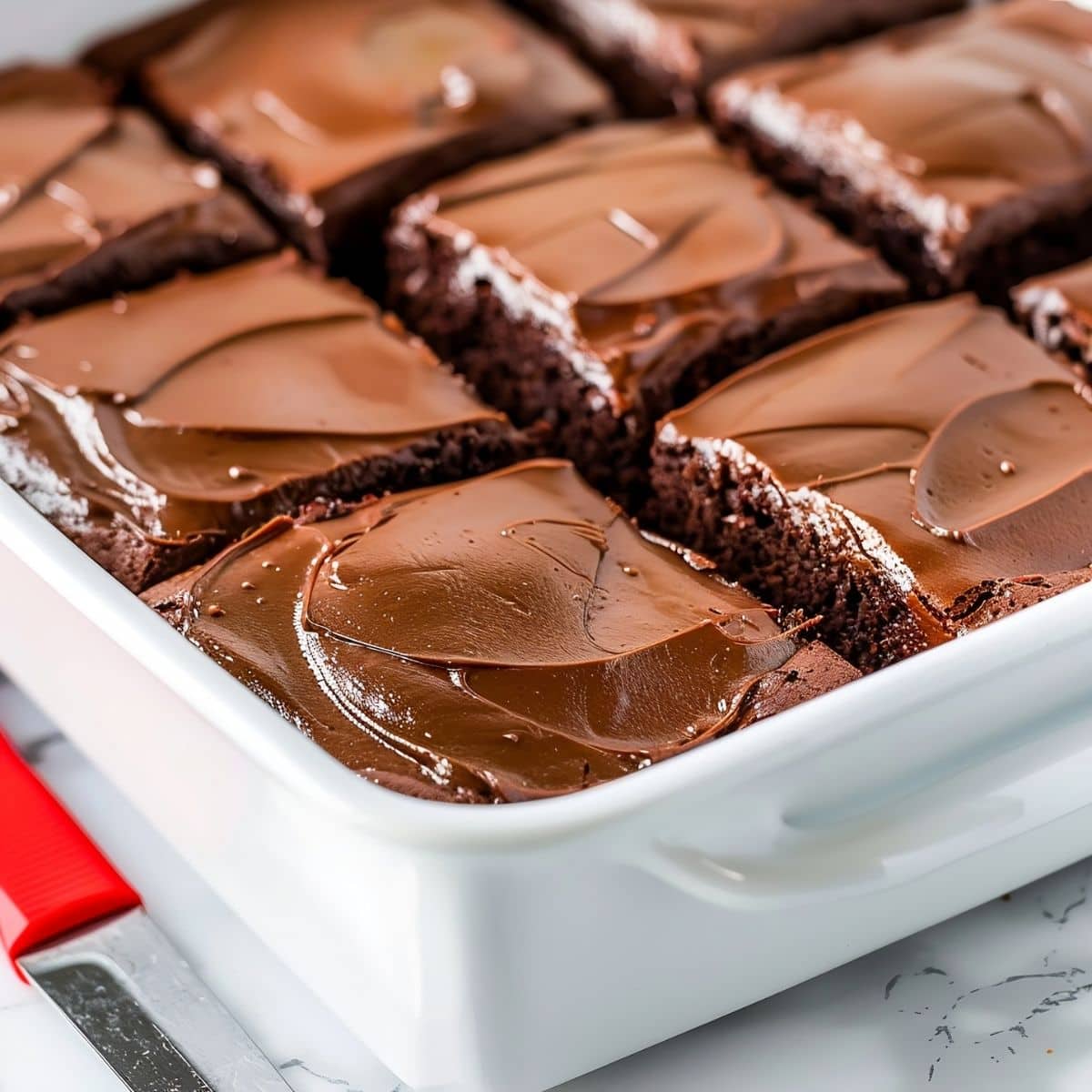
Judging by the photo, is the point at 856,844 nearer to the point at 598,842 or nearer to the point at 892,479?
the point at 598,842

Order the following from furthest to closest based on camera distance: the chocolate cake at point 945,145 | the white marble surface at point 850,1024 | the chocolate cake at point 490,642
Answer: the chocolate cake at point 945,145
the white marble surface at point 850,1024
the chocolate cake at point 490,642

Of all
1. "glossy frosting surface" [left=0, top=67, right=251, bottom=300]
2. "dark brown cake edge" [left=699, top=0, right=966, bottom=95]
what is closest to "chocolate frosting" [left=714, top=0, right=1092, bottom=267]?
"dark brown cake edge" [left=699, top=0, right=966, bottom=95]

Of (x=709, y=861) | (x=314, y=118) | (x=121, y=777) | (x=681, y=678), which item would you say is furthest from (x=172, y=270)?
(x=709, y=861)

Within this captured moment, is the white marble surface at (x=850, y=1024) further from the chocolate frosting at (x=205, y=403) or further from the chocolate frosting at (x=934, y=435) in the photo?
the chocolate frosting at (x=205, y=403)

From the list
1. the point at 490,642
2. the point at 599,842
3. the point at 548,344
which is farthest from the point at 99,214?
the point at 599,842

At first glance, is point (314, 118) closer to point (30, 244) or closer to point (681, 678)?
point (30, 244)

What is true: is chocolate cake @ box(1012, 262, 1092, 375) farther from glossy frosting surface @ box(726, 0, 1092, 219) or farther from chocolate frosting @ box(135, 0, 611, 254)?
chocolate frosting @ box(135, 0, 611, 254)

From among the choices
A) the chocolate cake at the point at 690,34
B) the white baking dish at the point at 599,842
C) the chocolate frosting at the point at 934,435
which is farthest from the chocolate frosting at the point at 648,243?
the white baking dish at the point at 599,842
